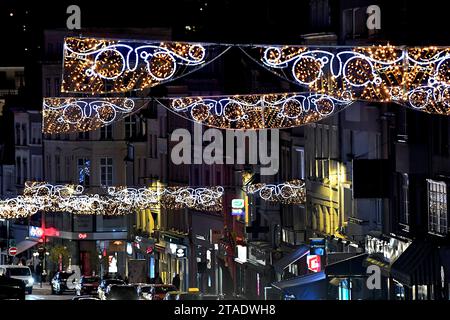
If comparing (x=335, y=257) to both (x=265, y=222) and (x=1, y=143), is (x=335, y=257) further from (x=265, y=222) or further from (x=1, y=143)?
(x=1, y=143)

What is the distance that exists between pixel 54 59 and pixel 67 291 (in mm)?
38044

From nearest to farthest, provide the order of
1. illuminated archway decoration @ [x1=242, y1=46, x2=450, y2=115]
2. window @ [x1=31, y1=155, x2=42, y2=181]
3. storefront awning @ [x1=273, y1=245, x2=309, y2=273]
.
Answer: illuminated archway decoration @ [x1=242, y1=46, x2=450, y2=115]
storefront awning @ [x1=273, y1=245, x2=309, y2=273]
window @ [x1=31, y1=155, x2=42, y2=181]

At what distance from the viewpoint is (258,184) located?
73062 millimetres

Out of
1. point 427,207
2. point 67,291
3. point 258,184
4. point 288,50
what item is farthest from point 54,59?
point 288,50

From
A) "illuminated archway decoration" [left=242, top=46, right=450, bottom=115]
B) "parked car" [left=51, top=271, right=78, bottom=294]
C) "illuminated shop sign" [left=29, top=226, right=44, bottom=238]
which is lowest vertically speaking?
"parked car" [left=51, top=271, right=78, bottom=294]

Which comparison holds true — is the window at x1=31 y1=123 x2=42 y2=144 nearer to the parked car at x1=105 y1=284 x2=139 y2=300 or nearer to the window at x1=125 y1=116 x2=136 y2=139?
the window at x1=125 y1=116 x2=136 y2=139

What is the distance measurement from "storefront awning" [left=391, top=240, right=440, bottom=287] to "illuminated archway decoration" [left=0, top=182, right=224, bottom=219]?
24867 mm

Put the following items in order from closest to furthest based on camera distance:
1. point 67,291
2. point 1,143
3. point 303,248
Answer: point 303,248 < point 67,291 < point 1,143

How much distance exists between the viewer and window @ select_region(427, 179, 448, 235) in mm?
49062

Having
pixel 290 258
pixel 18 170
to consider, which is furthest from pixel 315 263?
pixel 18 170

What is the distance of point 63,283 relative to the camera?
81.9 m

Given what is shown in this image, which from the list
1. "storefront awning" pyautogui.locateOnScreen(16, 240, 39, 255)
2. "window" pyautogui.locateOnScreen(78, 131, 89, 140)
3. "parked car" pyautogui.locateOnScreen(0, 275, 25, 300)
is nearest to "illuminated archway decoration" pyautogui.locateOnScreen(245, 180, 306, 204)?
"parked car" pyautogui.locateOnScreen(0, 275, 25, 300)

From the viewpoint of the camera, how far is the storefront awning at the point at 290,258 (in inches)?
2660

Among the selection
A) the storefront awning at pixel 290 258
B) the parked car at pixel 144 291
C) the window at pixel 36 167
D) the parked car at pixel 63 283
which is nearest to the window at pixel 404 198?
the parked car at pixel 144 291
